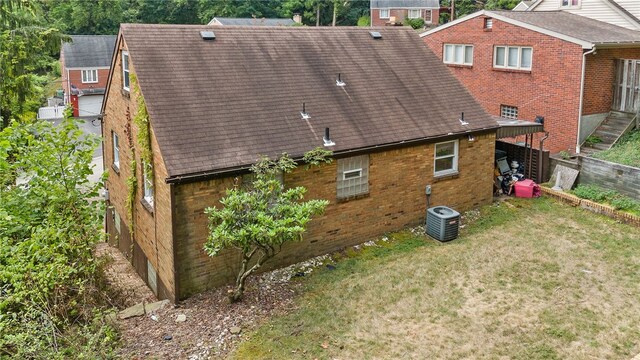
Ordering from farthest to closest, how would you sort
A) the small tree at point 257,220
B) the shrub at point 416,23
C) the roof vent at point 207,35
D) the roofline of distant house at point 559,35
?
1. the shrub at point 416,23
2. the roofline of distant house at point 559,35
3. the roof vent at point 207,35
4. the small tree at point 257,220

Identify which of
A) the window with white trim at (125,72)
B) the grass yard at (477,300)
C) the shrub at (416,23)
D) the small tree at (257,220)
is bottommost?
the grass yard at (477,300)

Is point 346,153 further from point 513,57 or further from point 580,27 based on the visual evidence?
point 580,27

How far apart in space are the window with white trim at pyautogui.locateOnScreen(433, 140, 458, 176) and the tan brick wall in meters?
7.67

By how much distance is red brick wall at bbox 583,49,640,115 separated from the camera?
65.5ft

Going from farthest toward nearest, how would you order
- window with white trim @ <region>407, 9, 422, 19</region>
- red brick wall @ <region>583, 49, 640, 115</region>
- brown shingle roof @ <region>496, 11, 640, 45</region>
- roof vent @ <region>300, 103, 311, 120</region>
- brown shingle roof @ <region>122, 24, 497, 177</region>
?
window with white trim @ <region>407, 9, 422, 19</region>
brown shingle roof @ <region>496, 11, 640, 45</region>
red brick wall @ <region>583, 49, 640, 115</region>
roof vent @ <region>300, 103, 311, 120</region>
brown shingle roof @ <region>122, 24, 497, 177</region>

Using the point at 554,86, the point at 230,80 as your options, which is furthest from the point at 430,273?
the point at 554,86

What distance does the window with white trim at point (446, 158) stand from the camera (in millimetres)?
15570

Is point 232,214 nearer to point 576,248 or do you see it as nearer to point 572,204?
point 576,248

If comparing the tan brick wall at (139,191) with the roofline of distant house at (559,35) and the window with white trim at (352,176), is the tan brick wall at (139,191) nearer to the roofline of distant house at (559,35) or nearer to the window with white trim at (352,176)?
the window with white trim at (352,176)

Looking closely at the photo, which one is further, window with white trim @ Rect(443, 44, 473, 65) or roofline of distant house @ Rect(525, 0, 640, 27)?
window with white trim @ Rect(443, 44, 473, 65)

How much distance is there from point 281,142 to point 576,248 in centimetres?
788

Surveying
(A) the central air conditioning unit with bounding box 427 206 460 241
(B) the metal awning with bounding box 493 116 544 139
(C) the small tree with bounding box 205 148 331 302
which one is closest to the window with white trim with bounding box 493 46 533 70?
(B) the metal awning with bounding box 493 116 544 139

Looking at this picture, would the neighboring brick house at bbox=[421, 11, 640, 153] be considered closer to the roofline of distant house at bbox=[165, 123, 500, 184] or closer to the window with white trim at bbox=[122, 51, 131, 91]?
the roofline of distant house at bbox=[165, 123, 500, 184]

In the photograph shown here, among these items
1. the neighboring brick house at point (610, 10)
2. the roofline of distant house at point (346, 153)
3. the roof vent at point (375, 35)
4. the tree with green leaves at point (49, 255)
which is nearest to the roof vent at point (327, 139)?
the roofline of distant house at point (346, 153)
